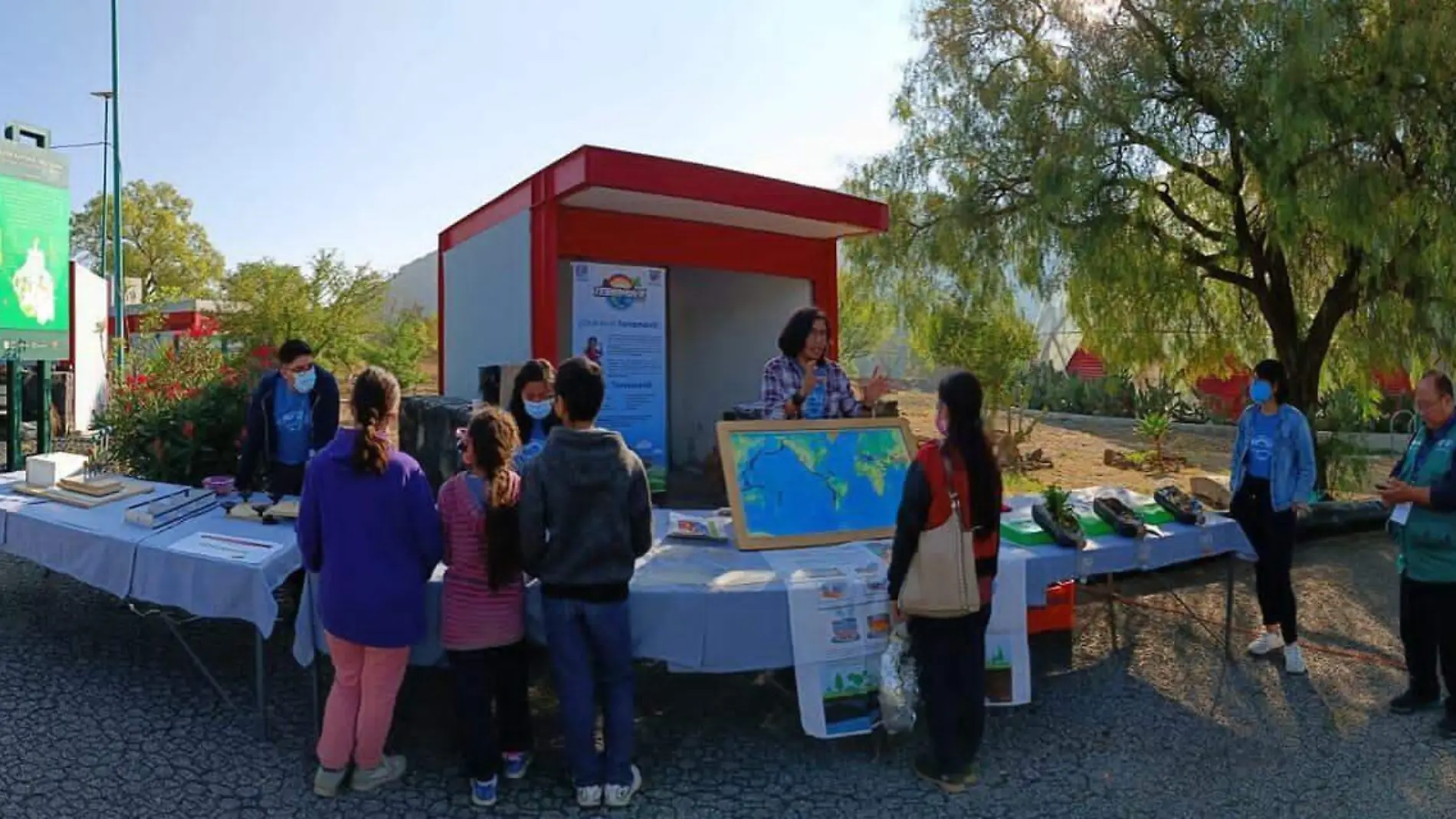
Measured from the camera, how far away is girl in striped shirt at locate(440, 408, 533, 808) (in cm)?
321

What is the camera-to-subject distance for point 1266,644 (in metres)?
5.04

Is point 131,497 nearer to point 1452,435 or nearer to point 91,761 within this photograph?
point 91,761

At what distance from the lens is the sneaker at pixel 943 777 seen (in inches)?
136

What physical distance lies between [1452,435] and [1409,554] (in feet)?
1.89

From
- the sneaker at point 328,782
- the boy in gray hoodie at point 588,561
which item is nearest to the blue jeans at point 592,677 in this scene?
the boy in gray hoodie at point 588,561

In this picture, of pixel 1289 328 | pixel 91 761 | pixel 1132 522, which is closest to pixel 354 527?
pixel 91 761

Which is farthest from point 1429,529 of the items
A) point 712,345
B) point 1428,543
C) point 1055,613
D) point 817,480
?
point 712,345

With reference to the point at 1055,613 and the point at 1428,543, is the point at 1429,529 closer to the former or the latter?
the point at 1428,543

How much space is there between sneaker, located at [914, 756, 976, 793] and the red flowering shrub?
16.5ft

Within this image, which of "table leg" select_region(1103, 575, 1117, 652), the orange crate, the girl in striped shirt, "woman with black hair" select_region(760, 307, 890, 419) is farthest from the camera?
"table leg" select_region(1103, 575, 1117, 652)

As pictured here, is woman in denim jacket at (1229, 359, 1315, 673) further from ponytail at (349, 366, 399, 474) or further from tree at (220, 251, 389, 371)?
tree at (220, 251, 389, 371)

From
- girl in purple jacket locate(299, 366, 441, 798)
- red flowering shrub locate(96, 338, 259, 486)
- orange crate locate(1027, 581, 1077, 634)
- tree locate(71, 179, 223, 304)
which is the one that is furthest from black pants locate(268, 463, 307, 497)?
tree locate(71, 179, 223, 304)

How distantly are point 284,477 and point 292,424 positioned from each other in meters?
0.32

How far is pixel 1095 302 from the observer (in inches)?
384
